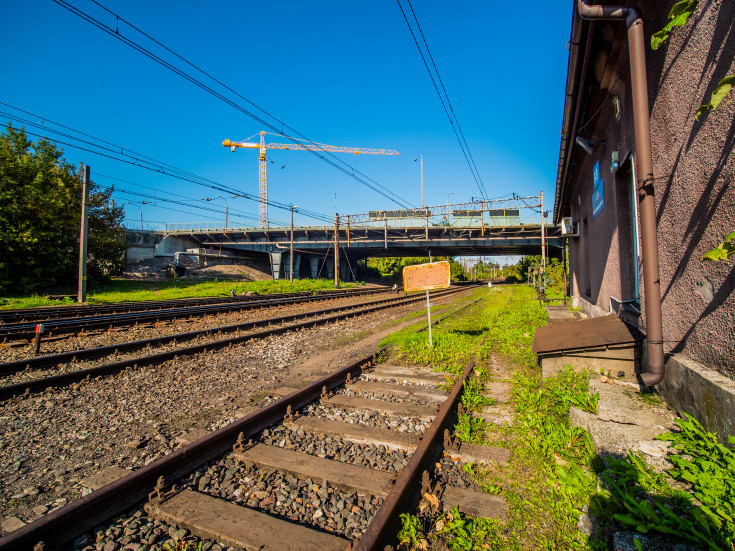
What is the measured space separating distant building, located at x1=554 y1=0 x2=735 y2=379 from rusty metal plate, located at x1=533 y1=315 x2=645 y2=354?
23 cm

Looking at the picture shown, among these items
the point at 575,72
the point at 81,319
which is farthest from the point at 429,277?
the point at 81,319

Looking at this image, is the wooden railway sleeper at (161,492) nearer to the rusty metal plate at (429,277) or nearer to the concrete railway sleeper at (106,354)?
the concrete railway sleeper at (106,354)

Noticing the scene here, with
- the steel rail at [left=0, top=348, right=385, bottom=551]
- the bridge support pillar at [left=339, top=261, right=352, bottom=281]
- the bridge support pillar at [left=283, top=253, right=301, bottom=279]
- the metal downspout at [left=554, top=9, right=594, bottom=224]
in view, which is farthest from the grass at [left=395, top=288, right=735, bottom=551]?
the bridge support pillar at [left=339, top=261, right=352, bottom=281]

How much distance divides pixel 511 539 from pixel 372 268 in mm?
83332

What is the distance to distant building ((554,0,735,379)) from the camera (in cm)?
284

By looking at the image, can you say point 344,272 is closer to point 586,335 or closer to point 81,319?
point 81,319

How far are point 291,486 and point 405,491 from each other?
1.01 meters

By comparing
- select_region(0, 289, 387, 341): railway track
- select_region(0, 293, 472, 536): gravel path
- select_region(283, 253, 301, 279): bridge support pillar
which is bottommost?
select_region(0, 293, 472, 536): gravel path

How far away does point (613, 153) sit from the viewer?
592 cm

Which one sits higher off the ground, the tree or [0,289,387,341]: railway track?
the tree

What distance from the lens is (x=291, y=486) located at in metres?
3.22

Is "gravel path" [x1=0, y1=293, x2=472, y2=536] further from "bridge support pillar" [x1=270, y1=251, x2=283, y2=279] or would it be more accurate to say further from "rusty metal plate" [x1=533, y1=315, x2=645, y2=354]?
"bridge support pillar" [x1=270, y1=251, x2=283, y2=279]

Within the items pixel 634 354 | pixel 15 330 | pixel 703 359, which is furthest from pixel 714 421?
pixel 15 330

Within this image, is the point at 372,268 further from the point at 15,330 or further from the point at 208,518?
the point at 208,518
